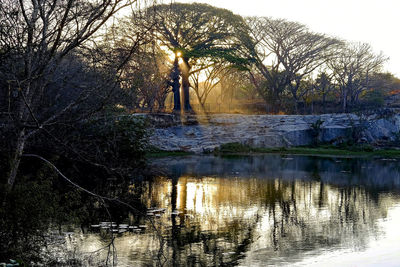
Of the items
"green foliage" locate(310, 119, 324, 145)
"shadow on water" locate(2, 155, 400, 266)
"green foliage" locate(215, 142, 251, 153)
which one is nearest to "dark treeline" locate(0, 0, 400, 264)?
"shadow on water" locate(2, 155, 400, 266)

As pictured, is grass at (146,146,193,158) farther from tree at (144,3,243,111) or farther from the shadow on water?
tree at (144,3,243,111)

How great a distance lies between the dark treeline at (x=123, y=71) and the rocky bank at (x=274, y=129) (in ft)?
13.1

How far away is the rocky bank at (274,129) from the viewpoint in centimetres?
4184

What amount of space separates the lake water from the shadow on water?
0.02 metres

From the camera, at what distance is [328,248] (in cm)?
1129

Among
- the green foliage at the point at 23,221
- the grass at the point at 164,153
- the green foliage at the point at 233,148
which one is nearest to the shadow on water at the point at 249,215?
the green foliage at the point at 23,221

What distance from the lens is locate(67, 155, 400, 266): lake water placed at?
10.5m

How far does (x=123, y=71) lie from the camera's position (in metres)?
12.0

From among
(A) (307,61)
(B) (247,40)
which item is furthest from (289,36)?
(B) (247,40)

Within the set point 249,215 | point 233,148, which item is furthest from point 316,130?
point 249,215

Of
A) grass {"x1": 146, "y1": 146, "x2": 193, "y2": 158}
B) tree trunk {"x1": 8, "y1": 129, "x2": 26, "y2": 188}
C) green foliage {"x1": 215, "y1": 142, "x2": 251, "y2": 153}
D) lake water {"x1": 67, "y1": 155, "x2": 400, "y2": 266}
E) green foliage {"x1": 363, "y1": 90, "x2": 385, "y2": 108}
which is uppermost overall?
green foliage {"x1": 363, "y1": 90, "x2": 385, "y2": 108}

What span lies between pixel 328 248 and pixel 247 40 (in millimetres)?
42126

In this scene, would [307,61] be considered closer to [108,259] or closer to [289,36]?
[289,36]

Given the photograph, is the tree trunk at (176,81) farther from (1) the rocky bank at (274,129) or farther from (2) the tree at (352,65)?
(2) the tree at (352,65)
